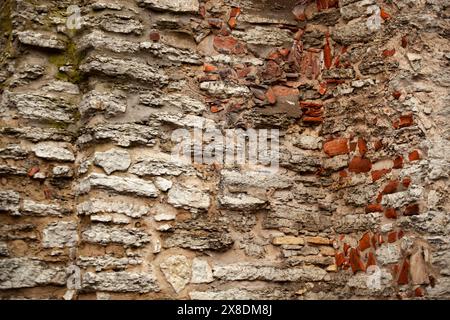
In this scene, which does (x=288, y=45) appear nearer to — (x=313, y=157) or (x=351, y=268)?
(x=313, y=157)

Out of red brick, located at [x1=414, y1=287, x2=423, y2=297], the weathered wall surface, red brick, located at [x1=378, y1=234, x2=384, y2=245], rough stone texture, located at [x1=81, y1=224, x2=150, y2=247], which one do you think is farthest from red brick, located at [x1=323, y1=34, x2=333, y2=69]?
rough stone texture, located at [x1=81, y1=224, x2=150, y2=247]

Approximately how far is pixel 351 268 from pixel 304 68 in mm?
1341

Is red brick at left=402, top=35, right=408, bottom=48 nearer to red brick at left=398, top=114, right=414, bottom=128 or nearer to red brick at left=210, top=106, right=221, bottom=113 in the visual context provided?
red brick at left=398, top=114, right=414, bottom=128

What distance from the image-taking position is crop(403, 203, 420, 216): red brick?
3648mm

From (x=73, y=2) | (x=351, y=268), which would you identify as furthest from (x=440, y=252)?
(x=73, y=2)

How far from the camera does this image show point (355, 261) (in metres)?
3.96

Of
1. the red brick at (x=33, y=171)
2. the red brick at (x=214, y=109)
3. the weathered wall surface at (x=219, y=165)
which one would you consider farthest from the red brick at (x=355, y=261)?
the red brick at (x=33, y=171)

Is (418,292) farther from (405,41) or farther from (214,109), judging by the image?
(214,109)

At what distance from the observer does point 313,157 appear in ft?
13.9

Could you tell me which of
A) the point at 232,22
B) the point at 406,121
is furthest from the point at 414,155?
→ the point at 232,22

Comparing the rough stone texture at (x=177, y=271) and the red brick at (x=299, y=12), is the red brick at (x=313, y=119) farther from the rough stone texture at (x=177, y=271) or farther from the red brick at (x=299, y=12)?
the rough stone texture at (x=177, y=271)

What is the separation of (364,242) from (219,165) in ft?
3.22

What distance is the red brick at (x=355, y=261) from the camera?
3.93m

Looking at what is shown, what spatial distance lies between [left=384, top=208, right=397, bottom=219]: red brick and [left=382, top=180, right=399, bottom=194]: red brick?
0.11 meters
